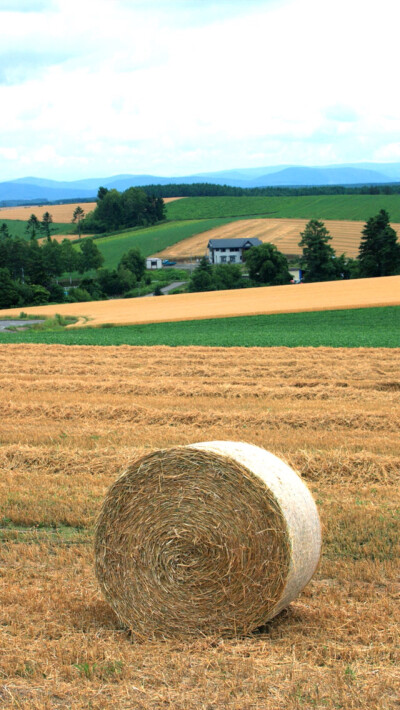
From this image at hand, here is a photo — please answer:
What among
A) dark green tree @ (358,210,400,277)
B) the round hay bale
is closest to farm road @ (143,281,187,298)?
dark green tree @ (358,210,400,277)

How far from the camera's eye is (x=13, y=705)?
185 inches

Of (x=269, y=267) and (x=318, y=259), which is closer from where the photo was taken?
(x=269, y=267)

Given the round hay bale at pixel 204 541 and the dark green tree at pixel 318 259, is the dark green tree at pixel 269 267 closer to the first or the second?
the dark green tree at pixel 318 259

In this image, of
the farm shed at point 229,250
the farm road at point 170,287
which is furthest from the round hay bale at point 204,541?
the farm shed at point 229,250

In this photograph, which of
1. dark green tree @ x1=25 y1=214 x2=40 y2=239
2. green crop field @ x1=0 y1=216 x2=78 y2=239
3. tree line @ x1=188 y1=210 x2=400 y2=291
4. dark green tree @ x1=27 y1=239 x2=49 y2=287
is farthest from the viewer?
green crop field @ x1=0 y1=216 x2=78 y2=239

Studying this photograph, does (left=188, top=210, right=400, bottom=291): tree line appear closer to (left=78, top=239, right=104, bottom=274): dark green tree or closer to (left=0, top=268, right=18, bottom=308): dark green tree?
(left=0, top=268, right=18, bottom=308): dark green tree

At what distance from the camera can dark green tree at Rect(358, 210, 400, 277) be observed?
67.6 m

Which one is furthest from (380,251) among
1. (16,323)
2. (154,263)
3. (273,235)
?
(16,323)

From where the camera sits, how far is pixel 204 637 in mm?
5594

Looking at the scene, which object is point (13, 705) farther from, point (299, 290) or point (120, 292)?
point (120, 292)

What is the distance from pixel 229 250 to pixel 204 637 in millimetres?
90043

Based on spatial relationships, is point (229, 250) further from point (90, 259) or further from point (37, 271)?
point (37, 271)

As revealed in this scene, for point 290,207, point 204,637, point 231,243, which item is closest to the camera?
point 204,637

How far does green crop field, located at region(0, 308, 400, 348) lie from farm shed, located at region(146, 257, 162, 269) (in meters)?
51.6
